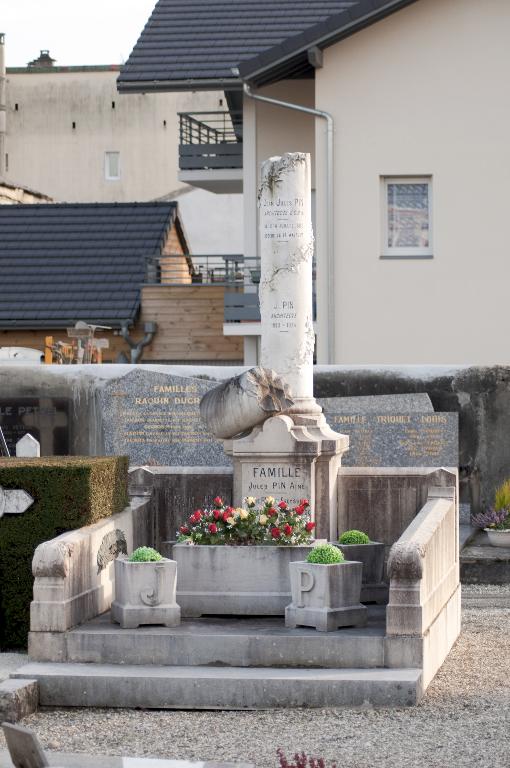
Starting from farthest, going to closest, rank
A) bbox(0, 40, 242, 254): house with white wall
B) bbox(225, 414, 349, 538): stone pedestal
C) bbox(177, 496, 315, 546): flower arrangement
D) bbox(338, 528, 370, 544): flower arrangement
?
1. bbox(0, 40, 242, 254): house with white wall
2. bbox(225, 414, 349, 538): stone pedestal
3. bbox(338, 528, 370, 544): flower arrangement
4. bbox(177, 496, 315, 546): flower arrangement

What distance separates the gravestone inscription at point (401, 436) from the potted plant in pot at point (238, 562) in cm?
718

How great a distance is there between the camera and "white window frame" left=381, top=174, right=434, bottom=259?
26.6m

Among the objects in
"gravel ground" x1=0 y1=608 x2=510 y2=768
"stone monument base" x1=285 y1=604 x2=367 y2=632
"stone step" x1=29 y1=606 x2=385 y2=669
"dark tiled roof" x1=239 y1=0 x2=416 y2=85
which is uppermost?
"dark tiled roof" x1=239 y1=0 x2=416 y2=85

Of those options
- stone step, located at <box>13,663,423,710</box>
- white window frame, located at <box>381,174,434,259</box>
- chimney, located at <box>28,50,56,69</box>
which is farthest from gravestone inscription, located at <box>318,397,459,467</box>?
chimney, located at <box>28,50,56,69</box>

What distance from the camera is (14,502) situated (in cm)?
1252

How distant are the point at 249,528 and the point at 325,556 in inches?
41.0

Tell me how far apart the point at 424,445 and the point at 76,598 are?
893 cm

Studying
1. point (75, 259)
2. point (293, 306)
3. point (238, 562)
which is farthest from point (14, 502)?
point (75, 259)

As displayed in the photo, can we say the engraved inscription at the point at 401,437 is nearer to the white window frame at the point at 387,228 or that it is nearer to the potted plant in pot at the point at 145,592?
the white window frame at the point at 387,228

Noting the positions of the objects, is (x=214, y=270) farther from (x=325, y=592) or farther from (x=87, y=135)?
(x=325, y=592)

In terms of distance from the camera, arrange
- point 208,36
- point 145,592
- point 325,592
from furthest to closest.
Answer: point 208,36, point 145,592, point 325,592

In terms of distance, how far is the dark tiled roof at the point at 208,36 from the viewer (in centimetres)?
2861

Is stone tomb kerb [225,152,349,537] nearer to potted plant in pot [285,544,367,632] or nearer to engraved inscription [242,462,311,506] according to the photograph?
engraved inscription [242,462,311,506]

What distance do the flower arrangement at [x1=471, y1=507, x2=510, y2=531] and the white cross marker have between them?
760 cm
